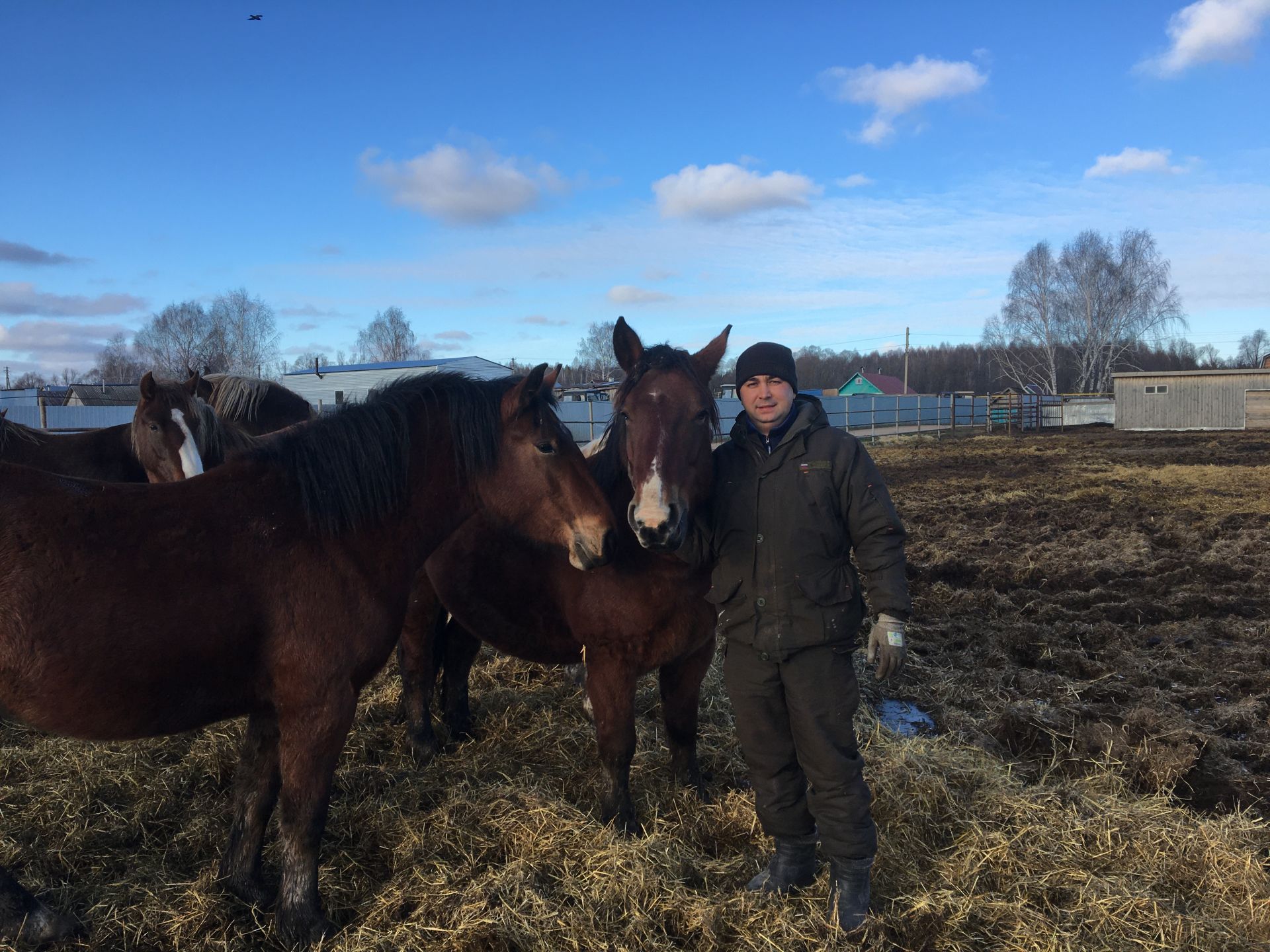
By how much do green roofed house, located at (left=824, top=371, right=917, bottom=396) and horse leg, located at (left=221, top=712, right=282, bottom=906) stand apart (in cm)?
7141

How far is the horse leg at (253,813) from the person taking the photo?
9.39 ft

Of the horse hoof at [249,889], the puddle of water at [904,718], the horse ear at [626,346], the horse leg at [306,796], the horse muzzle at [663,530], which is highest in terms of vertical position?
the horse ear at [626,346]

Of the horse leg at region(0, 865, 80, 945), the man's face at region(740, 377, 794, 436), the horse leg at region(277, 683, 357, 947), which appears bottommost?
the horse leg at region(0, 865, 80, 945)

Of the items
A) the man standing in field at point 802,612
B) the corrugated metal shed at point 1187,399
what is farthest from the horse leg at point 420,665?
the corrugated metal shed at point 1187,399

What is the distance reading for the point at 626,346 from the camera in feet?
10.8

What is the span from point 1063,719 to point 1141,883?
1.69m

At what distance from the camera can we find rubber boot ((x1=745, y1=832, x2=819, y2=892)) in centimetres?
284

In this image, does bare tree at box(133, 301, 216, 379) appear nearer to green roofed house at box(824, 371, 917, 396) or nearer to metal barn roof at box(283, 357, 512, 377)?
metal barn roof at box(283, 357, 512, 377)

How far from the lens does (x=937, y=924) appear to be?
2.62 meters

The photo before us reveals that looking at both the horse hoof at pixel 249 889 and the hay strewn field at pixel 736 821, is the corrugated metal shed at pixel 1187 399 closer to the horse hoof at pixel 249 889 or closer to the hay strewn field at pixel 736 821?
the hay strewn field at pixel 736 821

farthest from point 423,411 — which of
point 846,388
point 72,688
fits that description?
point 846,388

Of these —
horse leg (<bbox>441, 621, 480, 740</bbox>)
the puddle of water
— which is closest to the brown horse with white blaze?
horse leg (<bbox>441, 621, 480, 740</bbox>)

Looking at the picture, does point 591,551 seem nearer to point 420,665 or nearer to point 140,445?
point 420,665

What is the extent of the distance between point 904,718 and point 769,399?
2742mm
